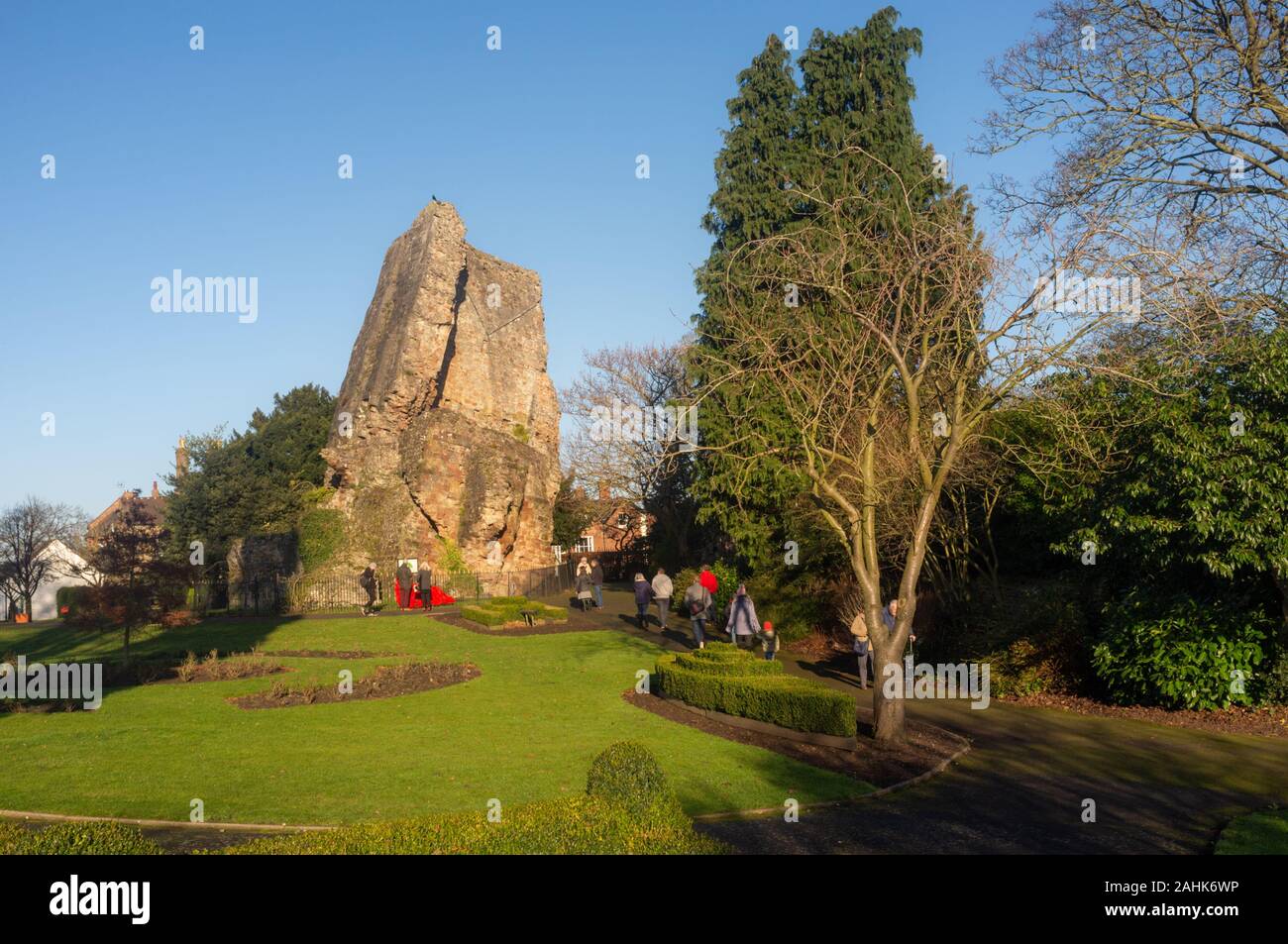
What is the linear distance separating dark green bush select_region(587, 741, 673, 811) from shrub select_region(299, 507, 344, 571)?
28.0 meters

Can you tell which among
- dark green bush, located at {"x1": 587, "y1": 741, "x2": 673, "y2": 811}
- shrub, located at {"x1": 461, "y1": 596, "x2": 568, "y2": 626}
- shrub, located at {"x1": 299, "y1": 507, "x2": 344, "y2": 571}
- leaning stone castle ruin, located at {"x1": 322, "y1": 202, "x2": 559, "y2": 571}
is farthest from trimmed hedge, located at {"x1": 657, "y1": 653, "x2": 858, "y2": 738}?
shrub, located at {"x1": 299, "y1": 507, "x2": 344, "y2": 571}

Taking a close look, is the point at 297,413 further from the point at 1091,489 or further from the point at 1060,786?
the point at 1060,786

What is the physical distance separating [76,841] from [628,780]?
4.17 meters

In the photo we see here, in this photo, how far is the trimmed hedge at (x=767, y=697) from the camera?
13625mm

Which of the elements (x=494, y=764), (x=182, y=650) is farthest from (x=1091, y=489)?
(x=182, y=650)

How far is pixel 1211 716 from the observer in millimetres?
14938

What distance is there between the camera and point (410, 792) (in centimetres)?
1016

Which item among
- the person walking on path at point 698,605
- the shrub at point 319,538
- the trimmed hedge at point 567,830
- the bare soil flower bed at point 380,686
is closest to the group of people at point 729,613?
the person walking on path at point 698,605

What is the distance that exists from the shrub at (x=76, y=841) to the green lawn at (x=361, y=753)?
3206mm

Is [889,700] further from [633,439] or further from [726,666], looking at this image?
[633,439]

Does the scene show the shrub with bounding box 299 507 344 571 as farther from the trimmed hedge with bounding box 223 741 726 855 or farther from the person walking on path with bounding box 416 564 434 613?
the trimmed hedge with bounding box 223 741 726 855

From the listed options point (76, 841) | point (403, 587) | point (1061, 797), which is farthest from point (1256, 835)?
point (403, 587)
